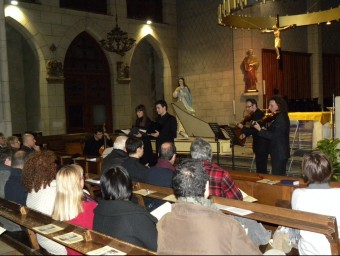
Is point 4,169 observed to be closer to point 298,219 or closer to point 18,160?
point 18,160

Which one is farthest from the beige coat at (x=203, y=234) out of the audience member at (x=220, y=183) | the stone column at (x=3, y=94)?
the stone column at (x=3, y=94)

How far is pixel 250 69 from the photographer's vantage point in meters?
12.5

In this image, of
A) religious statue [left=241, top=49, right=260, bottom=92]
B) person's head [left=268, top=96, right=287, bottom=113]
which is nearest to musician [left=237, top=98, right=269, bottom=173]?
person's head [left=268, top=96, right=287, bottom=113]

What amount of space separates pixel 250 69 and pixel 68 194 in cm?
1062

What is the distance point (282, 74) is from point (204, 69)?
274cm

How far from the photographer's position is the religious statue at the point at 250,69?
1246cm

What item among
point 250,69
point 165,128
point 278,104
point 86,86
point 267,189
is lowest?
point 267,189

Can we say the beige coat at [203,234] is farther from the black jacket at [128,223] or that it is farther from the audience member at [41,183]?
the audience member at [41,183]

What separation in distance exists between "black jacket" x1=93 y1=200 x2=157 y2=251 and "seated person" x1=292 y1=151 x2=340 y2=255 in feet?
3.13

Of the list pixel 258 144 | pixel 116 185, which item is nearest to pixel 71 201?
pixel 116 185

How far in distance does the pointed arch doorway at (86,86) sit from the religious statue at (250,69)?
478 cm

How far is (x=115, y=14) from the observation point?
1375 cm

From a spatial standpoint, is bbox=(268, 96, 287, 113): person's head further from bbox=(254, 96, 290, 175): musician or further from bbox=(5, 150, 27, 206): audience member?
bbox=(5, 150, 27, 206): audience member

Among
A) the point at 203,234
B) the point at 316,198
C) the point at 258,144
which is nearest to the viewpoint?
the point at 203,234
